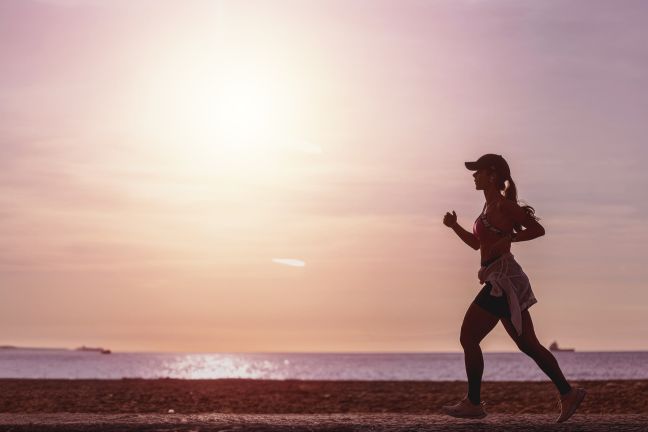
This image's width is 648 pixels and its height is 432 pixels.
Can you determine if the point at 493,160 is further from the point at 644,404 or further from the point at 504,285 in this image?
the point at 644,404

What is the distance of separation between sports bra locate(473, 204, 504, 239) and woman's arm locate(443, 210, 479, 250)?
10 centimetres

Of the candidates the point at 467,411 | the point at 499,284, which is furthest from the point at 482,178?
the point at 467,411

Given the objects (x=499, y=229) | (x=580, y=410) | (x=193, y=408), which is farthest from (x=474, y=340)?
(x=193, y=408)

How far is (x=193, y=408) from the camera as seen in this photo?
75.0ft

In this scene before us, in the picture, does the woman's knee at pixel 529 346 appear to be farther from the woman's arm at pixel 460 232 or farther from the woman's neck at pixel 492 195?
the woman's neck at pixel 492 195

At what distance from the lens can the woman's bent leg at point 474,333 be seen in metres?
10.0

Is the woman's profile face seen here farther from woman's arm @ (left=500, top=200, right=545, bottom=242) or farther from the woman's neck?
woman's arm @ (left=500, top=200, right=545, bottom=242)

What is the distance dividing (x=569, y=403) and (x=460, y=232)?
216 centimetres

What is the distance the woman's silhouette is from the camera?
10008 mm

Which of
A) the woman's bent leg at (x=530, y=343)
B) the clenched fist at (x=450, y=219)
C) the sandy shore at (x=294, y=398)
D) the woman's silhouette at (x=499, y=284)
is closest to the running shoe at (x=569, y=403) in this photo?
the woman's silhouette at (x=499, y=284)

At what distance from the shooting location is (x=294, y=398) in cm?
2728

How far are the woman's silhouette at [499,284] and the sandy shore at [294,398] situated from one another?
353 inches

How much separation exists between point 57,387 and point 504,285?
2634cm

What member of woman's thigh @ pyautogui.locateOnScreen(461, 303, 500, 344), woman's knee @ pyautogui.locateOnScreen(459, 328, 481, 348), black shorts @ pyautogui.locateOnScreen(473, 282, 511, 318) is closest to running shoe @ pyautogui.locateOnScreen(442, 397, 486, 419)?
woman's knee @ pyautogui.locateOnScreen(459, 328, 481, 348)
